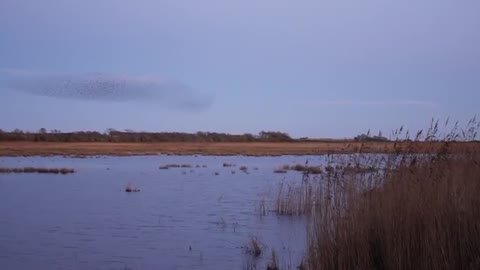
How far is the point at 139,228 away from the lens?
50.7 ft

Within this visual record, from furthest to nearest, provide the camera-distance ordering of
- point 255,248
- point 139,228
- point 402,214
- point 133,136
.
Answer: point 133,136
point 139,228
point 255,248
point 402,214

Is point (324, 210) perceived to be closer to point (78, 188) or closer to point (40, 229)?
point (40, 229)

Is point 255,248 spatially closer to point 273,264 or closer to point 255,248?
point 255,248

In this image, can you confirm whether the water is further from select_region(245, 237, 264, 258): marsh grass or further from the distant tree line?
the distant tree line

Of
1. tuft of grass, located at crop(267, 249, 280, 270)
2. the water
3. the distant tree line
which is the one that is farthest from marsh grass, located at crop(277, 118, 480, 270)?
the distant tree line

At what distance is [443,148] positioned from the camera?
27.6 feet

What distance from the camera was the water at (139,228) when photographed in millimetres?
11383

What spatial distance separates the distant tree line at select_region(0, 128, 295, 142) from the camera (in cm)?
9659

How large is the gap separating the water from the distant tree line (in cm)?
7189

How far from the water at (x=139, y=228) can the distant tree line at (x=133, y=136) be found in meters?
71.9

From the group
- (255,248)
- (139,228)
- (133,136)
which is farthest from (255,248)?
(133,136)

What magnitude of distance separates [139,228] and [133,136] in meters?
96.2

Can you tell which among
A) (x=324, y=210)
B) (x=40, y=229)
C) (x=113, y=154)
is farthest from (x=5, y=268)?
(x=113, y=154)

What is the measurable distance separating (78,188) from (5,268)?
16.8m
